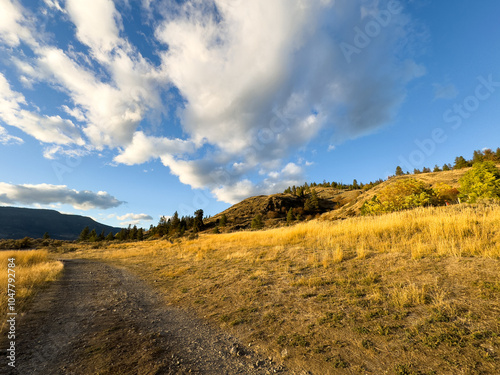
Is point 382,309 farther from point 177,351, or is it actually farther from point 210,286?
point 210,286

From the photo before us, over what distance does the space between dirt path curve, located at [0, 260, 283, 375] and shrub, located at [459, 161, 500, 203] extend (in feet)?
88.0

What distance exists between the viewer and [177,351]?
13.4 ft

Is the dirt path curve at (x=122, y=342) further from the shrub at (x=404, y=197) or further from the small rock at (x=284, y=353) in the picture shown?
the shrub at (x=404, y=197)

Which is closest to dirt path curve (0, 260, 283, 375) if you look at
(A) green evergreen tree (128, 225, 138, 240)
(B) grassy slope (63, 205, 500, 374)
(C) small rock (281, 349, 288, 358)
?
(C) small rock (281, 349, 288, 358)

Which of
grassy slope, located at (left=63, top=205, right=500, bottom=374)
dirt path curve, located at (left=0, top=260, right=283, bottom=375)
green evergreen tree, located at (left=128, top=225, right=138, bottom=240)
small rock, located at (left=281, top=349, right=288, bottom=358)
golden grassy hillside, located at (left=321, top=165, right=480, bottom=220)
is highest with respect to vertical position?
golden grassy hillside, located at (left=321, top=165, right=480, bottom=220)

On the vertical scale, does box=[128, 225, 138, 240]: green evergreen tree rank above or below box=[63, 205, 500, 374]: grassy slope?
above

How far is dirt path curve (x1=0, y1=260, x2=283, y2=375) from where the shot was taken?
358 cm

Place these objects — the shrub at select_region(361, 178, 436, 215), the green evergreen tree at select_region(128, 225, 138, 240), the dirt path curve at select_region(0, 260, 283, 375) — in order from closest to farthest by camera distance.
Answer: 1. the dirt path curve at select_region(0, 260, 283, 375)
2. the shrub at select_region(361, 178, 436, 215)
3. the green evergreen tree at select_region(128, 225, 138, 240)

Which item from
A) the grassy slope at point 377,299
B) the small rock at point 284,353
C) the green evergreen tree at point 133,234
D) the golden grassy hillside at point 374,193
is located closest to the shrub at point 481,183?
the grassy slope at point 377,299

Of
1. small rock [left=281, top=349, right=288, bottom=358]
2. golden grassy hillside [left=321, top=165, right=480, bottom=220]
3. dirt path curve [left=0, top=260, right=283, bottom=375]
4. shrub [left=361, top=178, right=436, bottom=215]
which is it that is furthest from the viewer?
golden grassy hillside [left=321, top=165, right=480, bottom=220]

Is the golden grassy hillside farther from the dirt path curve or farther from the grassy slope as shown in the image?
the dirt path curve

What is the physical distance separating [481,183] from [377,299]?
25.3 metres

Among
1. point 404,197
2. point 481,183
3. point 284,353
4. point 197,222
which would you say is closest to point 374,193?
point 481,183

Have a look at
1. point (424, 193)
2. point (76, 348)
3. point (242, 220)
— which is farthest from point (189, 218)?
point (76, 348)
